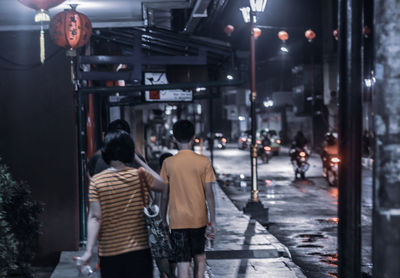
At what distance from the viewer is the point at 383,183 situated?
3.57m

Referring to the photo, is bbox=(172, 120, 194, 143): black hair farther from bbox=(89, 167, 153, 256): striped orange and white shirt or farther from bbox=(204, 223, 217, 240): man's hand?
bbox=(89, 167, 153, 256): striped orange and white shirt

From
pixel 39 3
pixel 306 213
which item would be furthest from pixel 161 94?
pixel 39 3

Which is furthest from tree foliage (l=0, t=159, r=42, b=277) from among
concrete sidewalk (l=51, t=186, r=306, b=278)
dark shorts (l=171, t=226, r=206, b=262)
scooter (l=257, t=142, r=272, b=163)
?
scooter (l=257, t=142, r=272, b=163)

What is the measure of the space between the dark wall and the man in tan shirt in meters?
3.27

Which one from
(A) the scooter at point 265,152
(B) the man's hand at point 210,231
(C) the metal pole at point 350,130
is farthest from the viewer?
(A) the scooter at point 265,152

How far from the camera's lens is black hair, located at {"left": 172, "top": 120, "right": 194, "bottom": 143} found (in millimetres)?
6219

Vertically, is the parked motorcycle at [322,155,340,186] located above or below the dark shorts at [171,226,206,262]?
below

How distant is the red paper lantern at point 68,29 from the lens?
826 centimetres

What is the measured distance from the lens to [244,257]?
367 inches

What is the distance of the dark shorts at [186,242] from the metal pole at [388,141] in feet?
9.31

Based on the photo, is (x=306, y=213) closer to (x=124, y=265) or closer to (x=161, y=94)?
(x=161, y=94)

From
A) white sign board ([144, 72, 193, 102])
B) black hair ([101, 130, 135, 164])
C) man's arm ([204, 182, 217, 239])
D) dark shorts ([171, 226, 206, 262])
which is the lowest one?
dark shorts ([171, 226, 206, 262])

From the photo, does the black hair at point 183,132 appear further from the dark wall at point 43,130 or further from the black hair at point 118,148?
the dark wall at point 43,130

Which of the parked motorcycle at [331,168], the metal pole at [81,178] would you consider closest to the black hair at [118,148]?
the metal pole at [81,178]
